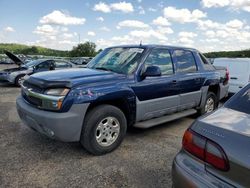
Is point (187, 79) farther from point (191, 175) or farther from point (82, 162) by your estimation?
point (191, 175)

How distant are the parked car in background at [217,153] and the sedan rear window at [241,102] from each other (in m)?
0.02

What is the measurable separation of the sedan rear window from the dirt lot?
53.9 inches

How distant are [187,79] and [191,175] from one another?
3582 millimetres

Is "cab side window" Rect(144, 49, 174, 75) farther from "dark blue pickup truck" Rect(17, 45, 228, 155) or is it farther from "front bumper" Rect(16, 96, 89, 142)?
"front bumper" Rect(16, 96, 89, 142)

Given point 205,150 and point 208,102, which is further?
point 208,102

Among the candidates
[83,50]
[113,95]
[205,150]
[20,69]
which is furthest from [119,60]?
[83,50]

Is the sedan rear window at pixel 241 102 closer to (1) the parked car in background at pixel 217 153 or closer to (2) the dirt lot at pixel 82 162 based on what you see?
(1) the parked car in background at pixel 217 153

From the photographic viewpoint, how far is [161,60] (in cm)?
495

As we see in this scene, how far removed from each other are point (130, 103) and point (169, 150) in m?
1.03

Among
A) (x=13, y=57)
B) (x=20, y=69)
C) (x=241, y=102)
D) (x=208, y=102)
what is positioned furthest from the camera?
(x=20, y=69)

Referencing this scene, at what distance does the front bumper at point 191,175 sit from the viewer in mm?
1830

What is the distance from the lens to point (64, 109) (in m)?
3.51

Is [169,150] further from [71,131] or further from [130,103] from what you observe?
[71,131]

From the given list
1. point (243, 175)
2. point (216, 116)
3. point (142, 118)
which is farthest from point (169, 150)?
point (243, 175)
